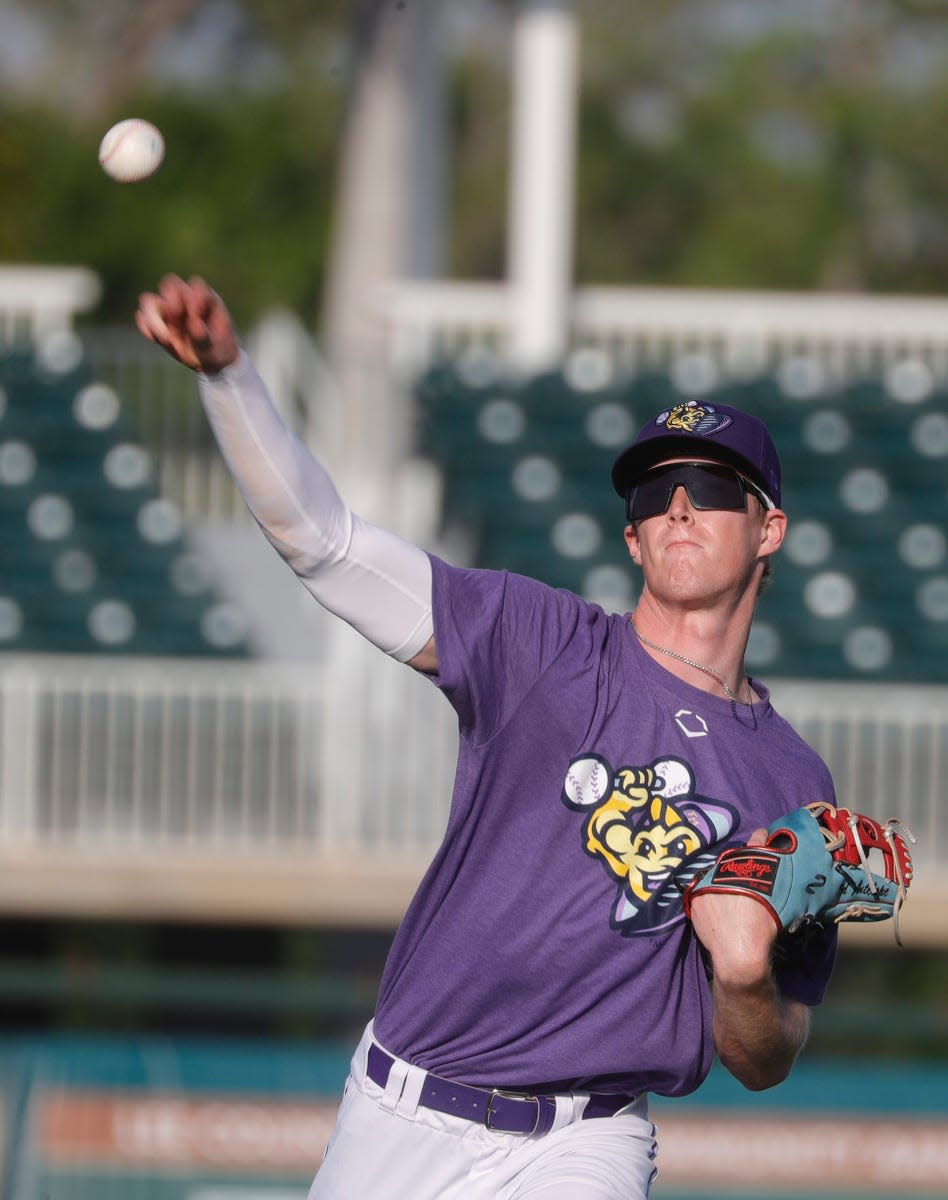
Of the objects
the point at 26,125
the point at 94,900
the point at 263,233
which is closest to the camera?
the point at 94,900

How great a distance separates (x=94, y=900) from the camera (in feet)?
29.5

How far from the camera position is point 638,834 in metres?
3.31

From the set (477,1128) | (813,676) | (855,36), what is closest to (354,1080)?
(477,1128)

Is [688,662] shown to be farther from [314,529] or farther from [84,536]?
[84,536]

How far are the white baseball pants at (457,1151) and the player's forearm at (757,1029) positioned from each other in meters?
0.24

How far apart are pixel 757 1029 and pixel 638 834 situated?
14.6 inches

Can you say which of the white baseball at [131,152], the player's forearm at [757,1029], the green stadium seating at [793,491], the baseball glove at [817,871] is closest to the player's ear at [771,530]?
the baseball glove at [817,871]

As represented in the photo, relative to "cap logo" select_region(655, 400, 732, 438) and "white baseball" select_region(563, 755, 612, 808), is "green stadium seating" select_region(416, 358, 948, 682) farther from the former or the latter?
"white baseball" select_region(563, 755, 612, 808)

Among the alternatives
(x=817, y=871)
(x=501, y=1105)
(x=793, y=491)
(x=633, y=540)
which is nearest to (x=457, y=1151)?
(x=501, y=1105)

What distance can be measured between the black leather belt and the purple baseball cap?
42.7 inches

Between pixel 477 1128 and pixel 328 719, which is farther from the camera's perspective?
pixel 328 719

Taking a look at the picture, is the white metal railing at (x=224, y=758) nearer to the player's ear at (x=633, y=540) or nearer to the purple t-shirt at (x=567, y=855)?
the player's ear at (x=633, y=540)

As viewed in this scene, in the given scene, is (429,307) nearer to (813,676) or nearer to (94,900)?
(813,676)

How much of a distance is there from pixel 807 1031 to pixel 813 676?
22.0ft
